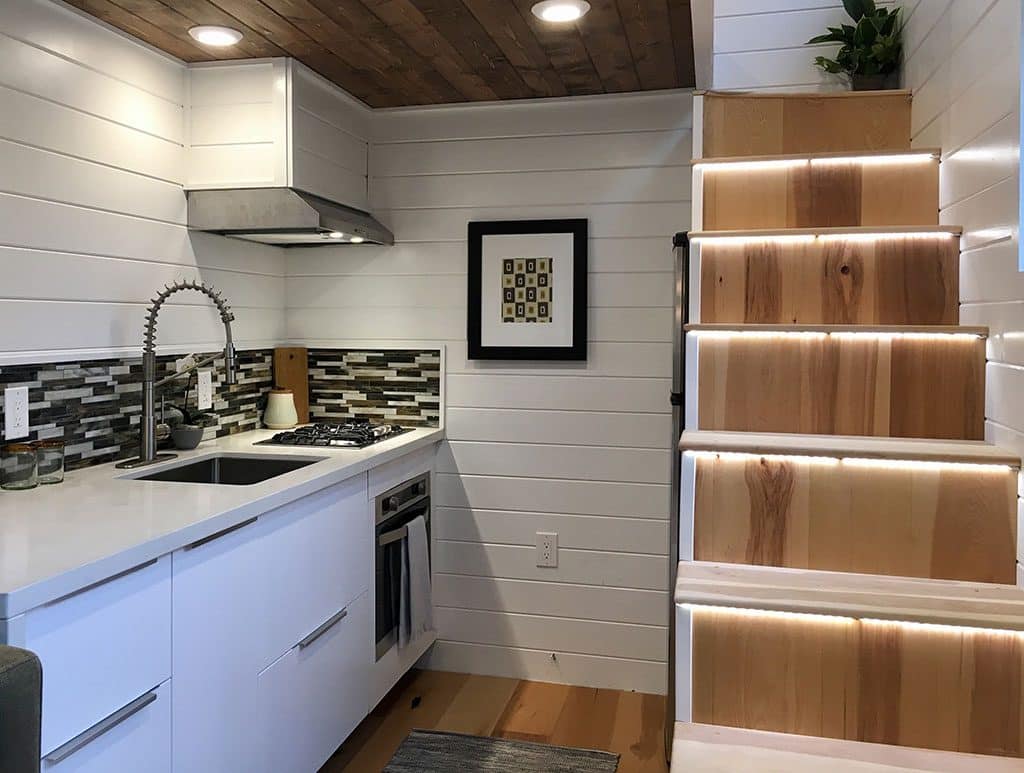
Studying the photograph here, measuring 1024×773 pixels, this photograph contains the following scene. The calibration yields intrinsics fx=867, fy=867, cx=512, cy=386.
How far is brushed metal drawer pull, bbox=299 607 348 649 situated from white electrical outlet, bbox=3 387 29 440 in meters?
0.92

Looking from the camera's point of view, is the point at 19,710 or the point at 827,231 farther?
the point at 827,231

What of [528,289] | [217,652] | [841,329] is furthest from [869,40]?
[217,652]

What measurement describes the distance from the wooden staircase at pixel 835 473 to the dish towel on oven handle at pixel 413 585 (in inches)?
51.2

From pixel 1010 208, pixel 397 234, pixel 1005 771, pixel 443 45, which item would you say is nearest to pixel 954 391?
pixel 1010 208

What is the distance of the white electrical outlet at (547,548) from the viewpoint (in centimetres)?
343

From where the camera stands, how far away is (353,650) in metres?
2.70

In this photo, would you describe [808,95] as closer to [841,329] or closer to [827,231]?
[827,231]

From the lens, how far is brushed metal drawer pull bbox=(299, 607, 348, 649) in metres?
2.39

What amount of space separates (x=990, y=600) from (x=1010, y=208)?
31.8 inches

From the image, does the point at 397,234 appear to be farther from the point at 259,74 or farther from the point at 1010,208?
the point at 1010,208

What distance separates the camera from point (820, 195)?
2342 mm

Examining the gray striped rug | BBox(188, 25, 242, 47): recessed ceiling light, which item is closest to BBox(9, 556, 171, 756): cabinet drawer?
the gray striped rug

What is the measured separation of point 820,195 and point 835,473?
2.68 ft

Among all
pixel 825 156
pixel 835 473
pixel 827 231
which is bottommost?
pixel 835 473
